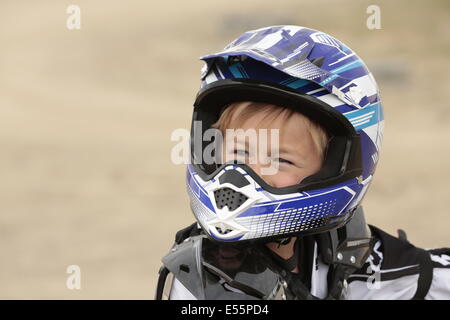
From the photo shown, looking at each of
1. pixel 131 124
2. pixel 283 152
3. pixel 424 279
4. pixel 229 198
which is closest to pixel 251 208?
pixel 229 198

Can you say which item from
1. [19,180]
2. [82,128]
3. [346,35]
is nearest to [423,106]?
[346,35]

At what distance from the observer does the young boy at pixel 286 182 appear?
2484mm

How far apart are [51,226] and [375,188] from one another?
8.74 feet

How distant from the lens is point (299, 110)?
256 centimetres

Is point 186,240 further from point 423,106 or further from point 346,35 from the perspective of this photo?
point 346,35

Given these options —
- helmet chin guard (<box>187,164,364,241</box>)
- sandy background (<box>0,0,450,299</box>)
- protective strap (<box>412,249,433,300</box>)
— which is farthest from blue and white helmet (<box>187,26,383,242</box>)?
sandy background (<box>0,0,450,299</box>)

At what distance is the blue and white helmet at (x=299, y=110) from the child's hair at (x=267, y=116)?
2 cm

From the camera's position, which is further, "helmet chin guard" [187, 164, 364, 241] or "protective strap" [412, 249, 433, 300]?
"protective strap" [412, 249, 433, 300]

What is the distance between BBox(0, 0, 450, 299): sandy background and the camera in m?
5.60

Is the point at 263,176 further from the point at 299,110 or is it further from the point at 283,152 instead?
the point at 299,110

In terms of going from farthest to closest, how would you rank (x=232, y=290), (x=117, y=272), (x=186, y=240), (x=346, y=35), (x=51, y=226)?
(x=346, y=35), (x=51, y=226), (x=117, y=272), (x=186, y=240), (x=232, y=290)

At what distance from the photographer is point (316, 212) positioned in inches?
101

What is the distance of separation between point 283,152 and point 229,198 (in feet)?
0.76

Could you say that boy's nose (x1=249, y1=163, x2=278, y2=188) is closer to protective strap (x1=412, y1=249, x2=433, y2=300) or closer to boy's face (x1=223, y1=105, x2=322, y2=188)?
boy's face (x1=223, y1=105, x2=322, y2=188)
